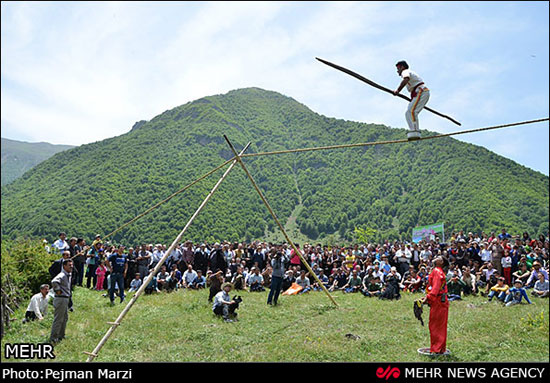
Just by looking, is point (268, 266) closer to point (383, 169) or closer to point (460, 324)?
point (460, 324)

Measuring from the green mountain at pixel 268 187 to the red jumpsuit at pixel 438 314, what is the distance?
164ft

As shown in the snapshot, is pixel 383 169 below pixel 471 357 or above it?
above

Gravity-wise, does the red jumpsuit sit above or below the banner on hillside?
below

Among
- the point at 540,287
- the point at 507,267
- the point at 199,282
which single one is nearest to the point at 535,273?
the point at 540,287

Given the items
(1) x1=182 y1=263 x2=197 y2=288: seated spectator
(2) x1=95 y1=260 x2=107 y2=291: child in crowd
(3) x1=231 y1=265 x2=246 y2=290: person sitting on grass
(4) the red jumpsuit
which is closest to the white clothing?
(4) the red jumpsuit

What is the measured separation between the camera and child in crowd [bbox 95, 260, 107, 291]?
584 inches

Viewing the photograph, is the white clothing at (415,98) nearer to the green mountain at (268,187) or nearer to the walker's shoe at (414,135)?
the walker's shoe at (414,135)

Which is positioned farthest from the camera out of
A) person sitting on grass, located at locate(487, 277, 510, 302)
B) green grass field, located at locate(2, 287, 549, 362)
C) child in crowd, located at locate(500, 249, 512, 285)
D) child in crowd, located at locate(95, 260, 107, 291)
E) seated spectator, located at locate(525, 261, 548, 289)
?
child in crowd, located at locate(95, 260, 107, 291)

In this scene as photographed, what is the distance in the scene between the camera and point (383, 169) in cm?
9700

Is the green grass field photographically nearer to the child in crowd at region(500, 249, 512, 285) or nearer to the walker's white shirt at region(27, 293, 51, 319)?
the walker's white shirt at region(27, 293, 51, 319)
